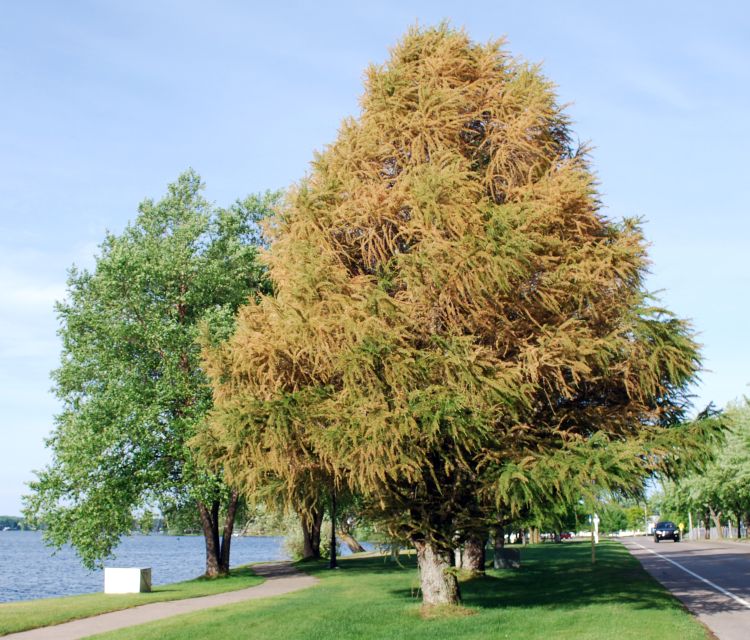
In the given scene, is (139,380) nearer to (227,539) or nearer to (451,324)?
(227,539)

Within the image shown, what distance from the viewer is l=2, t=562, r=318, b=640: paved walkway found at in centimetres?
1570

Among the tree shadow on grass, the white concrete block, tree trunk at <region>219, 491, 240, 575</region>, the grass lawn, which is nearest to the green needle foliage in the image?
the grass lawn

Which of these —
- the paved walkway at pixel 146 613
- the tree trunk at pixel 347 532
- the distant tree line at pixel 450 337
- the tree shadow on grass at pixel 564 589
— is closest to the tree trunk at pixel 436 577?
the distant tree line at pixel 450 337

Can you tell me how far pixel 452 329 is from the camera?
16.7m

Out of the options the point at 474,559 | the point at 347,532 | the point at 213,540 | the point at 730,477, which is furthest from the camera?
the point at 730,477

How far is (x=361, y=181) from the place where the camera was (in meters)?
18.8

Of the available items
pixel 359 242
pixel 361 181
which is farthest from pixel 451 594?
pixel 361 181

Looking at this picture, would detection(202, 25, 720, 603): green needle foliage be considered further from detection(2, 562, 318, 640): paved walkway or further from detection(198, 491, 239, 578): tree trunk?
detection(198, 491, 239, 578): tree trunk

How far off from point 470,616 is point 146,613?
305 inches

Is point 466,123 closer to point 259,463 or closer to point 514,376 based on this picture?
point 514,376

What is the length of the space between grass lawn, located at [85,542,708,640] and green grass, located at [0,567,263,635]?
2738mm

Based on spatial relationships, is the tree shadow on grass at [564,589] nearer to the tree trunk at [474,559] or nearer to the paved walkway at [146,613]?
the tree trunk at [474,559]

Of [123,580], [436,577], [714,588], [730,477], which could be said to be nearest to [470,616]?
[436,577]

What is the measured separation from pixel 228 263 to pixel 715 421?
792 inches
